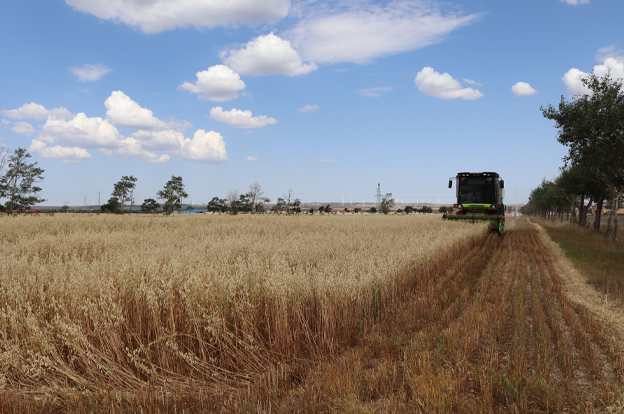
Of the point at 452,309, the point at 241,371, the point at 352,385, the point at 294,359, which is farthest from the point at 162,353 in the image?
the point at 452,309

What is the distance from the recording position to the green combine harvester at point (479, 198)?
21.6 metres

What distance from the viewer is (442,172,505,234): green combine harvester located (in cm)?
2158

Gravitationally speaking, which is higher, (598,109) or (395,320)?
(598,109)

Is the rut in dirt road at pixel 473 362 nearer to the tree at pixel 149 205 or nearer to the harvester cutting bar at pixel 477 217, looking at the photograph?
the harvester cutting bar at pixel 477 217

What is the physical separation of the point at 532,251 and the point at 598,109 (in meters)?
6.37

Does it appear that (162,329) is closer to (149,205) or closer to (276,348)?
(276,348)

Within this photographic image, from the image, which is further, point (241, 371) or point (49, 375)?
point (241, 371)

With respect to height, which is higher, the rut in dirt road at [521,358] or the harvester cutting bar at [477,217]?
the harvester cutting bar at [477,217]

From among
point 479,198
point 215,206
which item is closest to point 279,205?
point 215,206

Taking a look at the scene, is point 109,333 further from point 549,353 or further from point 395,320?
point 549,353

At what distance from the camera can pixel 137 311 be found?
4.30 m

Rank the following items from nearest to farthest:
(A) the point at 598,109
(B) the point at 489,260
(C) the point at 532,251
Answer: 1. (B) the point at 489,260
2. (A) the point at 598,109
3. (C) the point at 532,251

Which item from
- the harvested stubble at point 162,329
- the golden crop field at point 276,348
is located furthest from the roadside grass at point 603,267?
the harvested stubble at point 162,329

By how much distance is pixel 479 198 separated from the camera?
2241 cm
